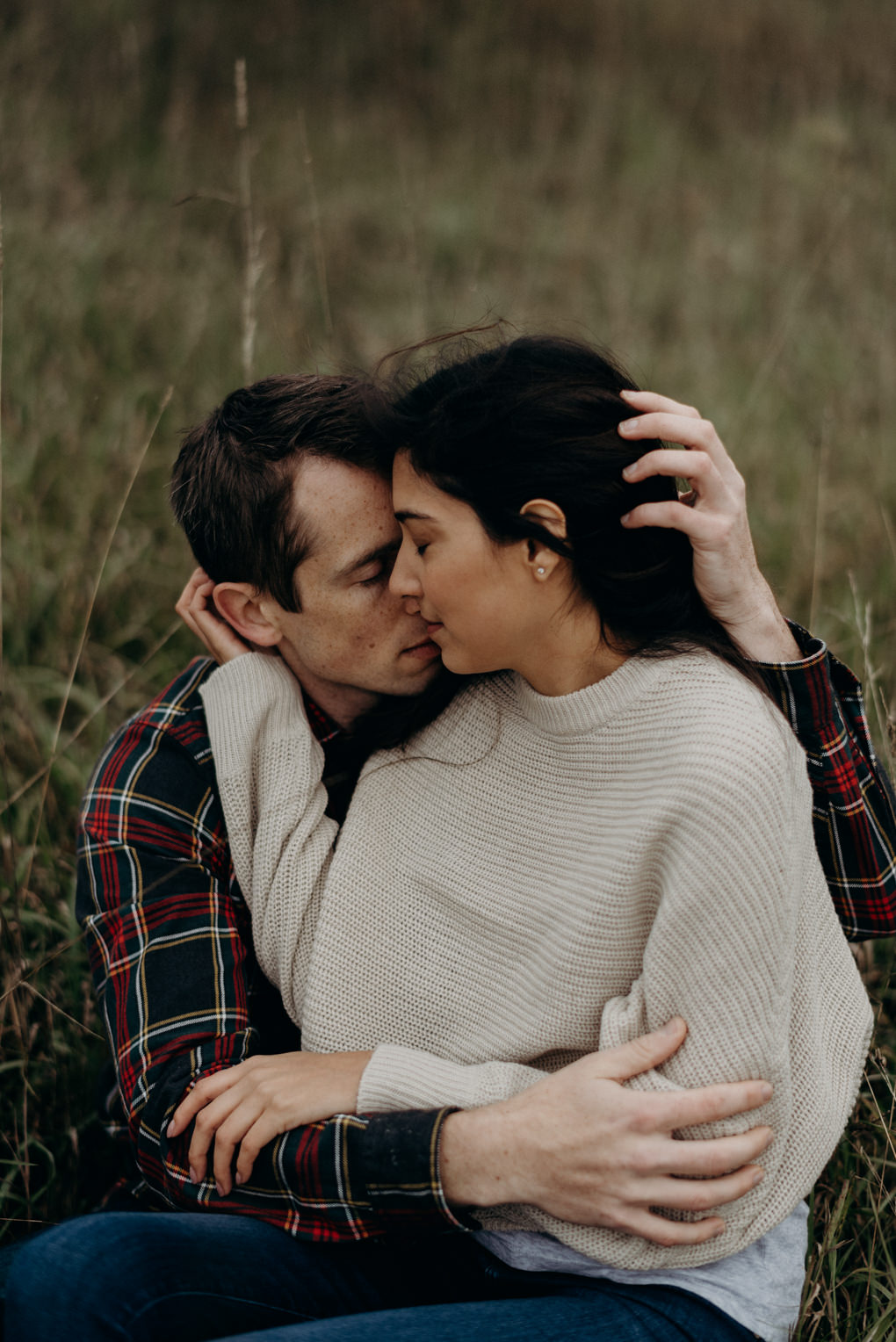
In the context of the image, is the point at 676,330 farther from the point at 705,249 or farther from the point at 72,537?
the point at 72,537

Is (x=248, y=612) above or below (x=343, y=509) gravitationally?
below

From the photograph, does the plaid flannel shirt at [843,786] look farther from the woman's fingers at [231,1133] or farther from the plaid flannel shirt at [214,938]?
the woman's fingers at [231,1133]

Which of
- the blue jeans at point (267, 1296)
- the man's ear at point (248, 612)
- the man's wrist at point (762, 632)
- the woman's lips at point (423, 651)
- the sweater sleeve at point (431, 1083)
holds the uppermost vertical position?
the man's wrist at point (762, 632)

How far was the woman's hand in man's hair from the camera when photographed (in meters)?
1.62

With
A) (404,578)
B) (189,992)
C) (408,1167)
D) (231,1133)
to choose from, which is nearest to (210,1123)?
(231,1133)

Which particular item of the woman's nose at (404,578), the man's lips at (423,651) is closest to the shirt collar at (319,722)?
the man's lips at (423,651)

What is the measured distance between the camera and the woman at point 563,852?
1553mm

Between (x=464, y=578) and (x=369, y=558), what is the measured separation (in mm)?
357

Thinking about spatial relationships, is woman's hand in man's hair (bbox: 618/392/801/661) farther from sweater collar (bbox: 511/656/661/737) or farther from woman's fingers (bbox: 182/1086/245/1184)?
woman's fingers (bbox: 182/1086/245/1184)

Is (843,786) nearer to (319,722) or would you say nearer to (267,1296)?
(319,722)

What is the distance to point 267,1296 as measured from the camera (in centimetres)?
168

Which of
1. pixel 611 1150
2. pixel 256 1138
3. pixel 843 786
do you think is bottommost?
pixel 256 1138

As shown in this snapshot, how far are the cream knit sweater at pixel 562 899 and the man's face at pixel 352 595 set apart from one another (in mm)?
96

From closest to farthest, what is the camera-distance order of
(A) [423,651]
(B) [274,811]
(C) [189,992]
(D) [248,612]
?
1. (C) [189,992]
2. (B) [274,811]
3. (A) [423,651]
4. (D) [248,612]
